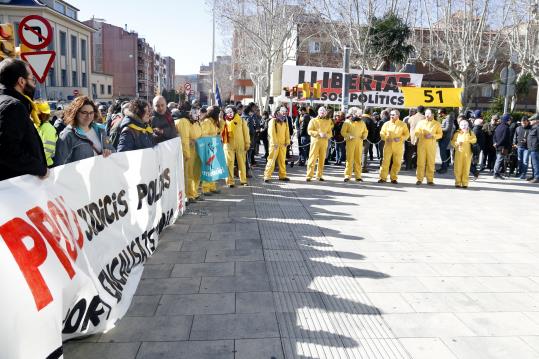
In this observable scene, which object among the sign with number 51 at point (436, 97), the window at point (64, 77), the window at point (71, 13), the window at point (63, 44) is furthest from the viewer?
the window at point (71, 13)

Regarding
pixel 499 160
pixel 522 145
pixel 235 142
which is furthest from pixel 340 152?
pixel 235 142

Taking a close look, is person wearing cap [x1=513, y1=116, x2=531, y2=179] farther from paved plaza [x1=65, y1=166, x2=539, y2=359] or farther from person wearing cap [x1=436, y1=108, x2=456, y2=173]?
paved plaza [x1=65, y1=166, x2=539, y2=359]

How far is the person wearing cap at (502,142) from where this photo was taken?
13758 mm

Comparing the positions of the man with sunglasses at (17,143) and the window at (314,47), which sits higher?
the window at (314,47)

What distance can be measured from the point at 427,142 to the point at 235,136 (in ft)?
15.5

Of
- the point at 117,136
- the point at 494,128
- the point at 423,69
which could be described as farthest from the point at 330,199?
the point at 423,69

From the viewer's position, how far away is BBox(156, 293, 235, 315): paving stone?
4.34 meters

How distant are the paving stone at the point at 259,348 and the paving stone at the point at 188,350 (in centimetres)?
7

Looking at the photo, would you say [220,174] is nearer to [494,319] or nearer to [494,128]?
[494,319]

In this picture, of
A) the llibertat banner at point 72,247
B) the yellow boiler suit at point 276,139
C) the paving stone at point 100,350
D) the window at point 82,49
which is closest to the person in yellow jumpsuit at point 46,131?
the llibertat banner at point 72,247

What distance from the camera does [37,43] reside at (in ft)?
22.6

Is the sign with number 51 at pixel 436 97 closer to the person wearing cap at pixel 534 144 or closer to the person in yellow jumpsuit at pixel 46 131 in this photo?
the person wearing cap at pixel 534 144

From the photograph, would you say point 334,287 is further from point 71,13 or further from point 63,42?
point 71,13

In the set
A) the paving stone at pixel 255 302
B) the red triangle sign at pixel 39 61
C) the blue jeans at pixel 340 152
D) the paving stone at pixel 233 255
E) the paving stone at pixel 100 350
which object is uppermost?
the red triangle sign at pixel 39 61
